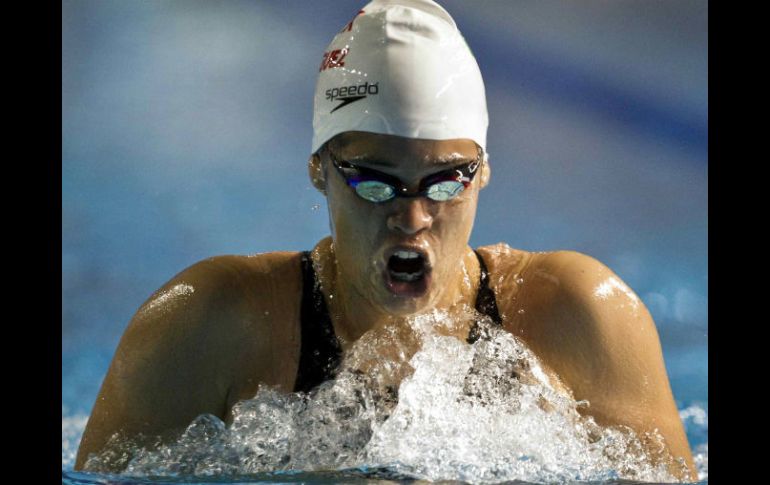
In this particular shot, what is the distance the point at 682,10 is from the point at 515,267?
8.46ft

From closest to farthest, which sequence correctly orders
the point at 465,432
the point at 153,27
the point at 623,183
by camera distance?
the point at 465,432
the point at 153,27
the point at 623,183

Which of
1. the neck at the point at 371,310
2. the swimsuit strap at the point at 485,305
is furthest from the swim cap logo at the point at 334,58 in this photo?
the swimsuit strap at the point at 485,305

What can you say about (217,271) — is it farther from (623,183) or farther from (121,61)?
(623,183)

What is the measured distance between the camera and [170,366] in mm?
1920

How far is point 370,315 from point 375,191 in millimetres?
315

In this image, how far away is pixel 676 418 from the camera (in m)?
1.98

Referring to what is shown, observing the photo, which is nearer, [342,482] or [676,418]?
[342,482]

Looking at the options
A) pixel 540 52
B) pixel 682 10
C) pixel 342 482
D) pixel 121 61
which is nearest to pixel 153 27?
pixel 121 61

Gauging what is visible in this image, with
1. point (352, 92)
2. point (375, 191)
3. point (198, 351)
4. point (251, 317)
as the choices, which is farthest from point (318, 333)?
point (352, 92)

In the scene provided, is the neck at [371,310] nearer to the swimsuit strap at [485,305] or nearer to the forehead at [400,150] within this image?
the swimsuit strap at [485,305]

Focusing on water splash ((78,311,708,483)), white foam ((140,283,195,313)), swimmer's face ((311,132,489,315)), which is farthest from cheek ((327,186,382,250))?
white foam ((140,283,195,313))

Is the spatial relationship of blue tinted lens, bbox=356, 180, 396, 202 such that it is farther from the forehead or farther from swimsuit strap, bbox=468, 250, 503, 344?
swimsuit strap, bbox=468, 250, 503, 344

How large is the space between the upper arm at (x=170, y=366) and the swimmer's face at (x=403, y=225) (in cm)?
31

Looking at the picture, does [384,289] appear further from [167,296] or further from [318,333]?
[167,296]
